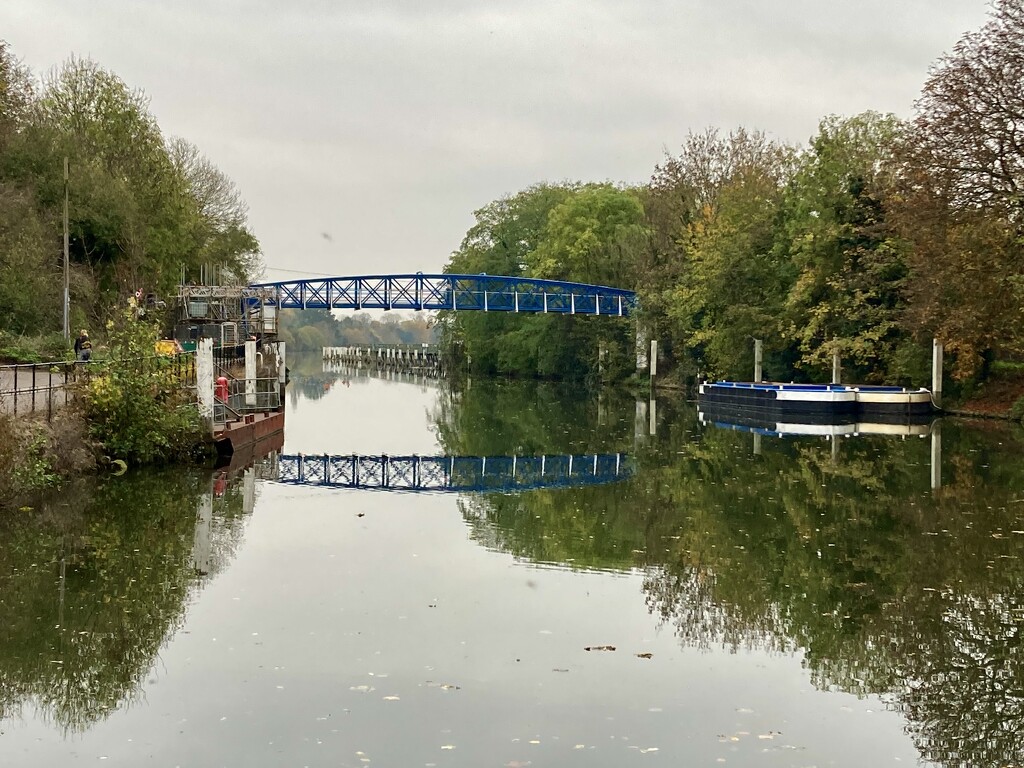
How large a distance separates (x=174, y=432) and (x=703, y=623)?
49.9 feet

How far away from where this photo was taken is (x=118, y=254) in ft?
150

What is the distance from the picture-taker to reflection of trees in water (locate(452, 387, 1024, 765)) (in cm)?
984

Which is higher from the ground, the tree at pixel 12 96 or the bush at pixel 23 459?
the tree at pixel 12 96

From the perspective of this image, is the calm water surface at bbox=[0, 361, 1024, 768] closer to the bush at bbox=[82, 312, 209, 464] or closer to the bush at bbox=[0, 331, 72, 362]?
the bush at bbox=[82, 312, 209, 464]

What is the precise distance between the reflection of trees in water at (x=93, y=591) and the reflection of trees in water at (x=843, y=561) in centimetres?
437

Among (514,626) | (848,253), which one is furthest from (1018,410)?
(514,626)

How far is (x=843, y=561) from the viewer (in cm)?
1505

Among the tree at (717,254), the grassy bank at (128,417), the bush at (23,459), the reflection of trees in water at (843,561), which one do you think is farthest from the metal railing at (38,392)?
the tree at (717,254)

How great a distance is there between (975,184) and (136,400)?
79.2 ft

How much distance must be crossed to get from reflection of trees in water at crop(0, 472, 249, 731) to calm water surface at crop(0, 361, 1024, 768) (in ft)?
0.12

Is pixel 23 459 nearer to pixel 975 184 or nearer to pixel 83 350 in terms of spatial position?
pixel 83 350

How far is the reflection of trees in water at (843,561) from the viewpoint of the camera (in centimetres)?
984

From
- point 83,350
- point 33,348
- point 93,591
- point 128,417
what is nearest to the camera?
point 93,591

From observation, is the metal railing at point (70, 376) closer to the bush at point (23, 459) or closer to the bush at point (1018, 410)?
the bush at point (23, 459)
